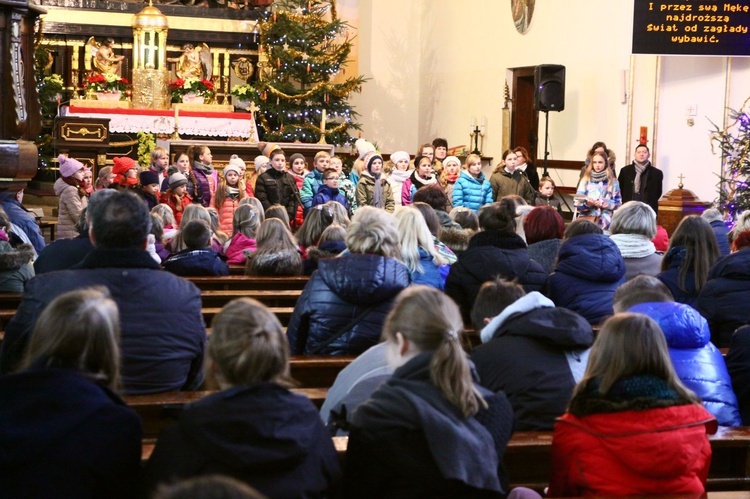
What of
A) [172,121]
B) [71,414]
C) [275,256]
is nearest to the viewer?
[71,414]

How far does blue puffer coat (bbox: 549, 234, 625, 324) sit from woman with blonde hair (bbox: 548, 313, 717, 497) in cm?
261

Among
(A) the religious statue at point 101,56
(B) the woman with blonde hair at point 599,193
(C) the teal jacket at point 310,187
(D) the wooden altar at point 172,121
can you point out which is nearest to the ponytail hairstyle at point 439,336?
(C) the teal jacket at point 310,187

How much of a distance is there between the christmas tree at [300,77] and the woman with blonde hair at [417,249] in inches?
447

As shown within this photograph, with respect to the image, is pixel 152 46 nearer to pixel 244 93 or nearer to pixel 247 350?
pixel 244 93

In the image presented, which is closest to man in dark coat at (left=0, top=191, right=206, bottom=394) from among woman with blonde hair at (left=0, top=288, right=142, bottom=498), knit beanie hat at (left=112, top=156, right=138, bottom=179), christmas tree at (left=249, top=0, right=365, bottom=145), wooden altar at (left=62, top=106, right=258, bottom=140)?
woman with blonde hair at (left=0, top=288, right=142, bottom=498)

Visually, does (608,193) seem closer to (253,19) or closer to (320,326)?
(320,326)

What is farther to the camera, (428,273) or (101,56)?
(101,56)

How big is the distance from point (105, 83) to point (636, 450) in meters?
14.9

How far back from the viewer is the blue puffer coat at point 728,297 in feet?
18.5

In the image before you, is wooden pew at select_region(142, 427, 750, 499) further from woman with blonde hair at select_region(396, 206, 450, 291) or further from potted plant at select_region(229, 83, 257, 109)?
potted plant at select_region(229, 83, 257, 109)

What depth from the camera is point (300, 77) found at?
17875 millimetres

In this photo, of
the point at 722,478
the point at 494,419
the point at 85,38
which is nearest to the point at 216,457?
the point at 494,419

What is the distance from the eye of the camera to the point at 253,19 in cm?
1862

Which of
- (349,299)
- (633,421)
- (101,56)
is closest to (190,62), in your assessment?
(101,56)
